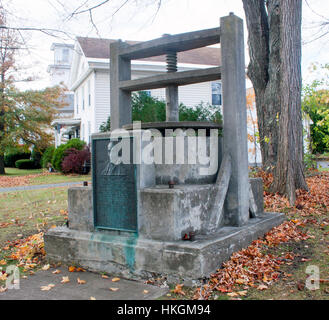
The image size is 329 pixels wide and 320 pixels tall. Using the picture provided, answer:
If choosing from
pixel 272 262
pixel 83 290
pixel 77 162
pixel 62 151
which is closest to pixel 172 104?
pixel 272 262

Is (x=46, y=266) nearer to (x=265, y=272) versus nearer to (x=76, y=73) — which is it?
(x=265, y=272)

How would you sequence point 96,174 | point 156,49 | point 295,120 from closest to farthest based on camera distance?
point 96,174 < point 156,49 < point 295,120

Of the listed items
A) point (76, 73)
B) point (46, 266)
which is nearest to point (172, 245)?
point (46, 266)

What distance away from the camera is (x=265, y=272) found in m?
4.38

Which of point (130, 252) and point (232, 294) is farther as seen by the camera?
point (130, 252)

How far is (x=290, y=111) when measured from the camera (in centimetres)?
795

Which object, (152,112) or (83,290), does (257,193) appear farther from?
(152,112)

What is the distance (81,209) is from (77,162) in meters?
15.0

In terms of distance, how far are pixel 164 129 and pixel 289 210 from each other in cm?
338

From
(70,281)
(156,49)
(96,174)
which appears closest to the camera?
(70,281)

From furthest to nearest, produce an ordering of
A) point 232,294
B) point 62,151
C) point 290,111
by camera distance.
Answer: point 62,151, point 290,111, point 232,294

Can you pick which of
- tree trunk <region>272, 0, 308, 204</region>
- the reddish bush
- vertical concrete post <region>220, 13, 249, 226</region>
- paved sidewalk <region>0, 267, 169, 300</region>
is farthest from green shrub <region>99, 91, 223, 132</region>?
paved sidewalk <region>0, 267, 169, 300</region>

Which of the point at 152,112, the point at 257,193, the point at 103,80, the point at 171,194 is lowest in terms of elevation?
the point at 257,193

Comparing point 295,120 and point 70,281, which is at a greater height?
point 295,120
